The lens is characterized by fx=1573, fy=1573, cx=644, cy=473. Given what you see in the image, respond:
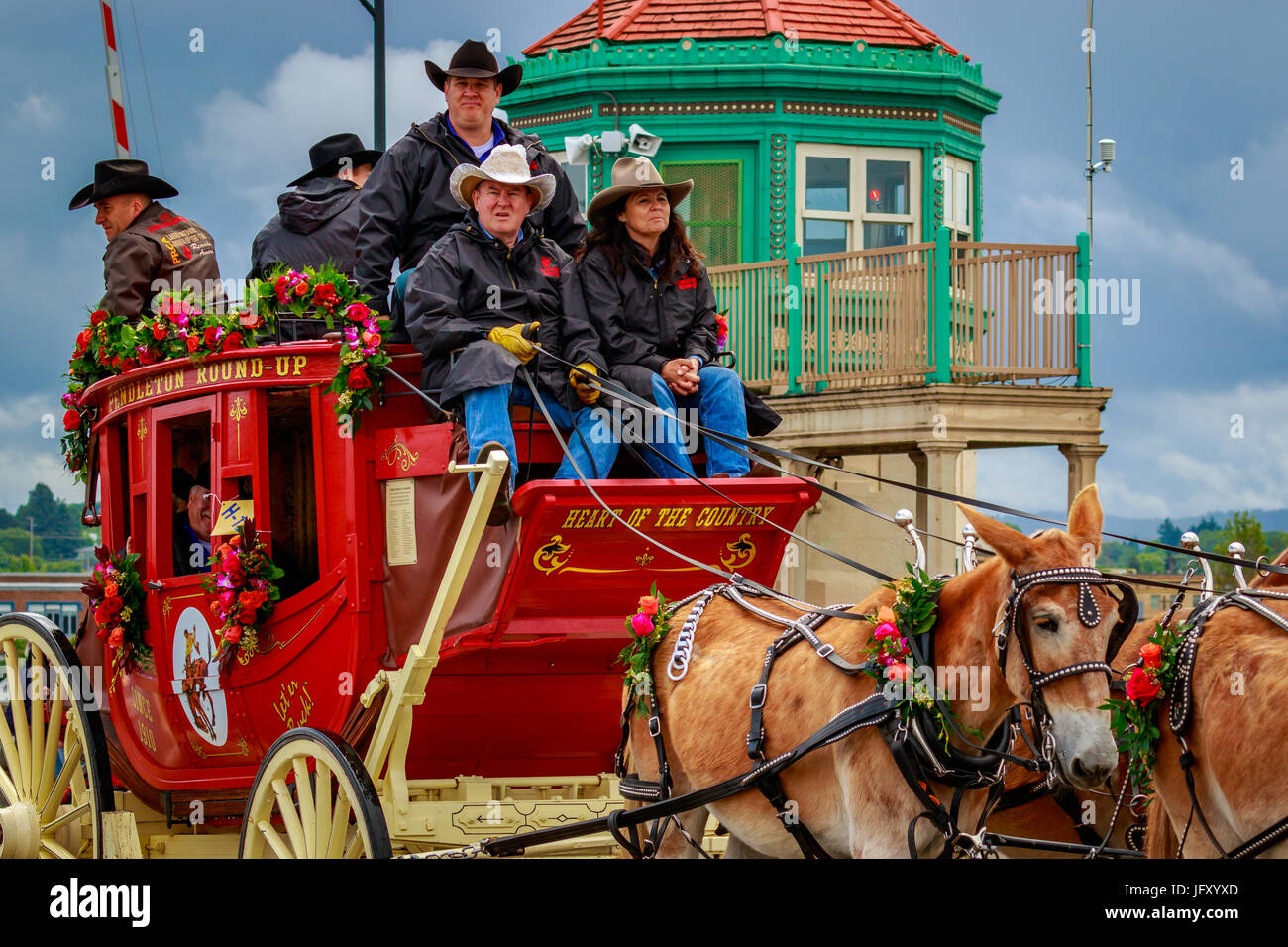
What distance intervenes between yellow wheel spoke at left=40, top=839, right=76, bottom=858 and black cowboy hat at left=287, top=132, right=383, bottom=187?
411 cm

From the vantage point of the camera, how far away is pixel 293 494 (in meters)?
7.86

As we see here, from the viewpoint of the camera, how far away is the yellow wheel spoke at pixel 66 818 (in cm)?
760

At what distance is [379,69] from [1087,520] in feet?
25.0

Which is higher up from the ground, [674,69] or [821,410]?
[674,69]

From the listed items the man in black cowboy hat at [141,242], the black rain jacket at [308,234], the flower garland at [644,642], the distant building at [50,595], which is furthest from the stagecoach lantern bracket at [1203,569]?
the distant building at [50,595]

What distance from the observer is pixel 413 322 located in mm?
6523

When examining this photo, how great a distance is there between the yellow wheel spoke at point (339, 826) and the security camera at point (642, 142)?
1139 centimetres

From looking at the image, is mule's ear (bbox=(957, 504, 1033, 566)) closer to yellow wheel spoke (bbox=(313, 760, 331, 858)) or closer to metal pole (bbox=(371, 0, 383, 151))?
yellow wheel spoke (bbox=(313, 760, 331, 858))

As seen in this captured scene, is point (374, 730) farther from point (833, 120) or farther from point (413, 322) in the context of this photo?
point (833, 120)

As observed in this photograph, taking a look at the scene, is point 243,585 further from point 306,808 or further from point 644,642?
point 644,642

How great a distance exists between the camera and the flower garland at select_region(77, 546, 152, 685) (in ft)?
25.0

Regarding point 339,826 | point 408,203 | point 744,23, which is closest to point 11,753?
point 339,826
